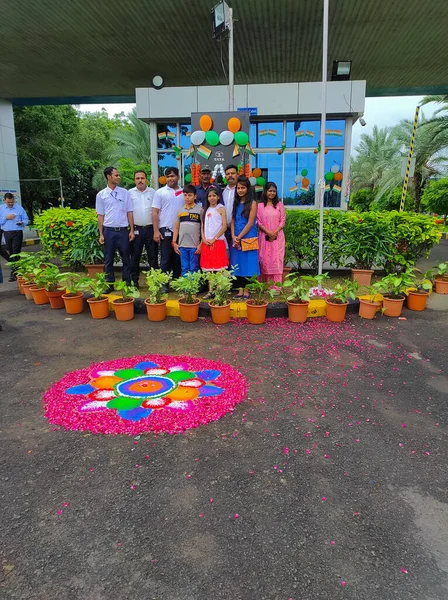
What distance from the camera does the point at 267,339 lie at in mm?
4684

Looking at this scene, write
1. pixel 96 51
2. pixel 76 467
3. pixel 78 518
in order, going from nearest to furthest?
pixel 78 518
pixel 76 467
pixel 96 51

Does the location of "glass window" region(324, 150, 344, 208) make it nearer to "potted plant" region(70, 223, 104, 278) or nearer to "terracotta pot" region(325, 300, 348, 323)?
"potted plant" region(70, 223, 104, 278)

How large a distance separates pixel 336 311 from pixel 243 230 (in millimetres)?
1574

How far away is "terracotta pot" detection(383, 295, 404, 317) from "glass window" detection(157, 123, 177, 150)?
7.93m

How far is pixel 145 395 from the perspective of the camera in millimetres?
3332

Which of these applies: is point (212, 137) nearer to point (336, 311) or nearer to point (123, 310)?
point (123, 310)

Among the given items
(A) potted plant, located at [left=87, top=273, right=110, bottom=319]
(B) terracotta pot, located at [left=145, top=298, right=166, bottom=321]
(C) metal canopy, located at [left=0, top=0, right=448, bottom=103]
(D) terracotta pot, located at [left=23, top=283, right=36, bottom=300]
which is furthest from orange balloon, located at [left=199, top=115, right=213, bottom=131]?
(C) metal canopy, located at [left=0, top=0, right=448, bottom=103]

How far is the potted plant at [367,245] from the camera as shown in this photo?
22.7 ft

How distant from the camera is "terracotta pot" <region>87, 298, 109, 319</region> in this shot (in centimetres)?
548

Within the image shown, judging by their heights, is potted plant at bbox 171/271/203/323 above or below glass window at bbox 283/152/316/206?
below

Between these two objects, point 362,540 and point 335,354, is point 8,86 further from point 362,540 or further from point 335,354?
point 362,540

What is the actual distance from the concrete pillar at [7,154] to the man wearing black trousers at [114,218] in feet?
38.3

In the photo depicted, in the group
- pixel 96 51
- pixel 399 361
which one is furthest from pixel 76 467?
pixel 96 51

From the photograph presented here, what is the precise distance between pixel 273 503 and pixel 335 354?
2263 mm
